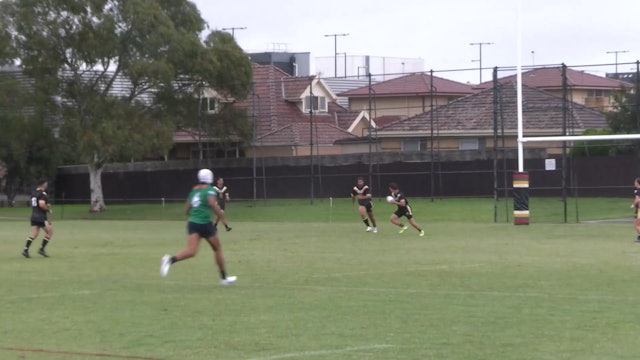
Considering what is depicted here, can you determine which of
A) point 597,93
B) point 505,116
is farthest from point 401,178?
point 597,93

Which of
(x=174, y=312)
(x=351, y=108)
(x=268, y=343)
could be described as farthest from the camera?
(x=351, y=108)

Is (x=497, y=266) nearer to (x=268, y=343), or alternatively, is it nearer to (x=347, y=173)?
(x=268, y=343)

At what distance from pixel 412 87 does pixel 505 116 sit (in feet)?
46.7

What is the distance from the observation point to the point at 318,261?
20500 millimetres

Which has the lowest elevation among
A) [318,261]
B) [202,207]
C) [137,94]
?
[318,261]

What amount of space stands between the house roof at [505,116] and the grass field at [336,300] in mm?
25418

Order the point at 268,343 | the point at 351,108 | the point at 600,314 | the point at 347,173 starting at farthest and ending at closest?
1. the point at 351,108
2. the point at 347,173
3. the point at 600,314
4. the point at 268,343

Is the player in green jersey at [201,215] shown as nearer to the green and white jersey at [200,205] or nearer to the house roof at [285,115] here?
the green and white jersey at [200,205]

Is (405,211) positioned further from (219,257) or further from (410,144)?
(410,144)

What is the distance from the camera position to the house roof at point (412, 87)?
221 ft

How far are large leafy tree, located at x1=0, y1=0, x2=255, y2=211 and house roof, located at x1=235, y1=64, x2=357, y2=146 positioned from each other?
6.25m

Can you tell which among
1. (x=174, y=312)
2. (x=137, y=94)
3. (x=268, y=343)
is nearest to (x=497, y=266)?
(x=174, y=312)

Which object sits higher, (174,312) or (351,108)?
(351,108)

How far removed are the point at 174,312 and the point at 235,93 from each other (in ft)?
139
